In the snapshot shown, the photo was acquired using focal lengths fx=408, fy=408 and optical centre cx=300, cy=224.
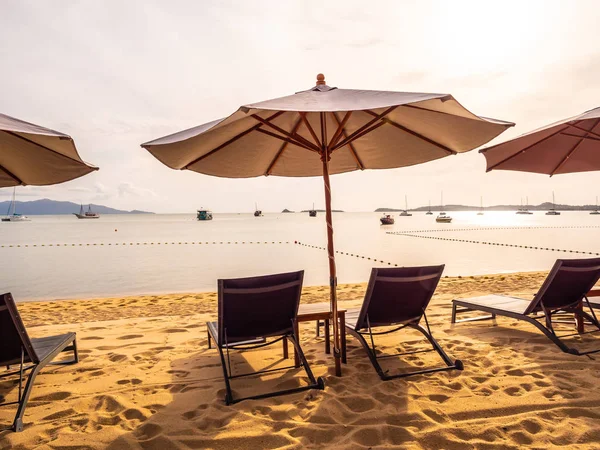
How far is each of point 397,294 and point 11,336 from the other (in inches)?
117

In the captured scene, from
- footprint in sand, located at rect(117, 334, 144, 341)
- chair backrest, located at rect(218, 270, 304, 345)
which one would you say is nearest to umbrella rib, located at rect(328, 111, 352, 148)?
chair backrest, located at rect(218, 270, 304, 345)

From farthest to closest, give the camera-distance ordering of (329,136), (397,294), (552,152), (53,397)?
1. (552,152)
2. (329,136)
3. (397,294)
4. (53,397)

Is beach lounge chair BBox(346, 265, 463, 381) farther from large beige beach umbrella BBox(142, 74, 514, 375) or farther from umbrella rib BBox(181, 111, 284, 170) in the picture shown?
umbrella rib BBox(181, 111, 284, 170)

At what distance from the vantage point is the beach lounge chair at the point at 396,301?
3445mm

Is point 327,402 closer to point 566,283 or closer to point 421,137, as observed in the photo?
point 421,137

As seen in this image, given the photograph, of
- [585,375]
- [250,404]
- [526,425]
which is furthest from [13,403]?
[585,375]

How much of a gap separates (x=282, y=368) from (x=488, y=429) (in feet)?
5.62

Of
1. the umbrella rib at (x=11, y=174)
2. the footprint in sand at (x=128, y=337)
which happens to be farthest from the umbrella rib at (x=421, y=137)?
the umbrella rib at (x=11, y=174)

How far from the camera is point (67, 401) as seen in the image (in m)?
3.03

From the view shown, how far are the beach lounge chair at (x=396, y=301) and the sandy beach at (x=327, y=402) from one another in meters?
0.22

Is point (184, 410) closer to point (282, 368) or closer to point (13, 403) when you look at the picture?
point (282, 368)

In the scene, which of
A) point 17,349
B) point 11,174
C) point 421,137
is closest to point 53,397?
point 17,349

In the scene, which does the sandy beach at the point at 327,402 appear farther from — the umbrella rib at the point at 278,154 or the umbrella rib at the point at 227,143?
the umbrella rib at the point at 278,154

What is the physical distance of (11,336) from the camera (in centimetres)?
290
